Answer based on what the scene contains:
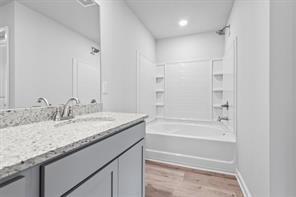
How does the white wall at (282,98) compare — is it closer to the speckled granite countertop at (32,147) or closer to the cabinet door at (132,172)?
the cabinet door at (132,172)

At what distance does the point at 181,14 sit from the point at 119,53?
132cm

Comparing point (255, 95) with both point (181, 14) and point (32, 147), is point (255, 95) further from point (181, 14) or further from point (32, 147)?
point (181, 14)

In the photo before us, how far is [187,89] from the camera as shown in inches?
135

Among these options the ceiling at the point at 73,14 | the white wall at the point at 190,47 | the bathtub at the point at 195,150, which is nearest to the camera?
the ceiling at the point at 73,14

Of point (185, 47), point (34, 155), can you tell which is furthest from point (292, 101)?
point (185, 47)

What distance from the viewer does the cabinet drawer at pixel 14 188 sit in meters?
0.39

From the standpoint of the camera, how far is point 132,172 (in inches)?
44.1

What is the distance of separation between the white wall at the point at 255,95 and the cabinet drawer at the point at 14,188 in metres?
1.37

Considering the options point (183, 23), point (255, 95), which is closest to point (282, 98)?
point (255, 95)

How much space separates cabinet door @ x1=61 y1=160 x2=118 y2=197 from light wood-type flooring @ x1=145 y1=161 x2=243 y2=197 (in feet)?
3.24

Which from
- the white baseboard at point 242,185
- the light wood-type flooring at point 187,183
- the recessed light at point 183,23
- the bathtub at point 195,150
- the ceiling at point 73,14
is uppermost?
the recessed light at point 183,23

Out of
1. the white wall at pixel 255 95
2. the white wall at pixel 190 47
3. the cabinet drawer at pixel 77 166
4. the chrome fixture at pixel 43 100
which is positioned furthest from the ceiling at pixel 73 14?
the white wall at pixel 190 47

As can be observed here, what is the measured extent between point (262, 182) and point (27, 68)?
1.91 meters

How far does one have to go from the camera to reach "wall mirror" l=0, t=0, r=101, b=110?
92cm
